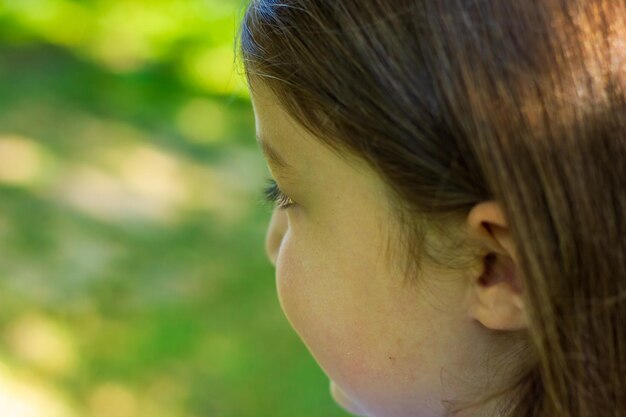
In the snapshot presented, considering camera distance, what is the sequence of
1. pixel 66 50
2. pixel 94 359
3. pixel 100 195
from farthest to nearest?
pixel 66 50
pixel 100 195
pixel 94 359

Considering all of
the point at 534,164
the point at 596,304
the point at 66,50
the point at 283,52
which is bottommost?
the point at 596,304

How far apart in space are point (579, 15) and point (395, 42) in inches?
6.7

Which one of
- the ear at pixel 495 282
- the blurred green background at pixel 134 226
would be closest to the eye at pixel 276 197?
the ear at pixel 495 282

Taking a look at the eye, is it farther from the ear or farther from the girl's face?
the ear

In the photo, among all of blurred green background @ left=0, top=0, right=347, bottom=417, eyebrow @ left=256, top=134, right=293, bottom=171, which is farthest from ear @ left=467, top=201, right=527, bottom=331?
blurred green background @ left=0, top=0, right=347, bottom=417

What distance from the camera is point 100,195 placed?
122 inches

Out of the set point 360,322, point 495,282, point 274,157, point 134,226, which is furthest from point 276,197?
point 134,226

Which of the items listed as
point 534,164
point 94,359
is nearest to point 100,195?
point 94,359

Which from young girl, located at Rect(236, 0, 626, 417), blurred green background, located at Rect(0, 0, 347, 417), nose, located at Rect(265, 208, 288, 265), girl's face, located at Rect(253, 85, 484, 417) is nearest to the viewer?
young girl, located at Rect(236, 0, 626, 417)

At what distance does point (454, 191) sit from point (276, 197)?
271 mm

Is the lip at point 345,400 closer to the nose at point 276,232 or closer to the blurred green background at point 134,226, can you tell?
the nose at point 276,232

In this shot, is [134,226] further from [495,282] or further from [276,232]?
[495,282]

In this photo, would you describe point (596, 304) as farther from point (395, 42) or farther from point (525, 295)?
point (395, 42)

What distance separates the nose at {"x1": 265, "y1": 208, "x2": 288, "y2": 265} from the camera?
123 cm
